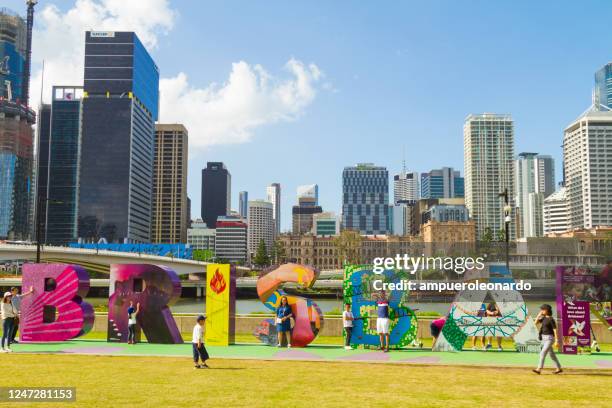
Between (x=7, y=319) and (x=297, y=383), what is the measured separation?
11.5 meters

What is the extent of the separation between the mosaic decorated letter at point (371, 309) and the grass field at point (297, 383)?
421cm

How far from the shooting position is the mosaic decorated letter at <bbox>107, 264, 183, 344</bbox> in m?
22.9

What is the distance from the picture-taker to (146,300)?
23.2 metres

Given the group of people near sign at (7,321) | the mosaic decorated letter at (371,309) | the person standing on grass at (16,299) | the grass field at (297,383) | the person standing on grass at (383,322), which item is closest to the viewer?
the grass field at (297,383)

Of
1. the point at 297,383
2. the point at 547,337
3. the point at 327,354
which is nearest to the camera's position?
the point at 297,383

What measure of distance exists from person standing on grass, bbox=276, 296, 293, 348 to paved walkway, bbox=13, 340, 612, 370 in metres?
0.68

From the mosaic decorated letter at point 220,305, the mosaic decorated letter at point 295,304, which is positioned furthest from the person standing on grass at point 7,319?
the mosaic decorated letter at point 295,304

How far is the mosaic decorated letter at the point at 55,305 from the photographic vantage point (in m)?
23.0

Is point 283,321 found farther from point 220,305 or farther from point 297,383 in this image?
point 297,383

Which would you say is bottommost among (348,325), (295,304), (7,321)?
(348,325)

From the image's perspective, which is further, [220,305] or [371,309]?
[220,305]

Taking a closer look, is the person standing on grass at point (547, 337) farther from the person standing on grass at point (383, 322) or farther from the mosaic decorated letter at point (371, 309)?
the mosaic decorated letter at point (371, 309)

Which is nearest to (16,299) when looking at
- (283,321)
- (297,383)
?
(283,321)

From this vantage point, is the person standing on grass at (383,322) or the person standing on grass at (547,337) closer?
the person standing on grass at (547,337)
